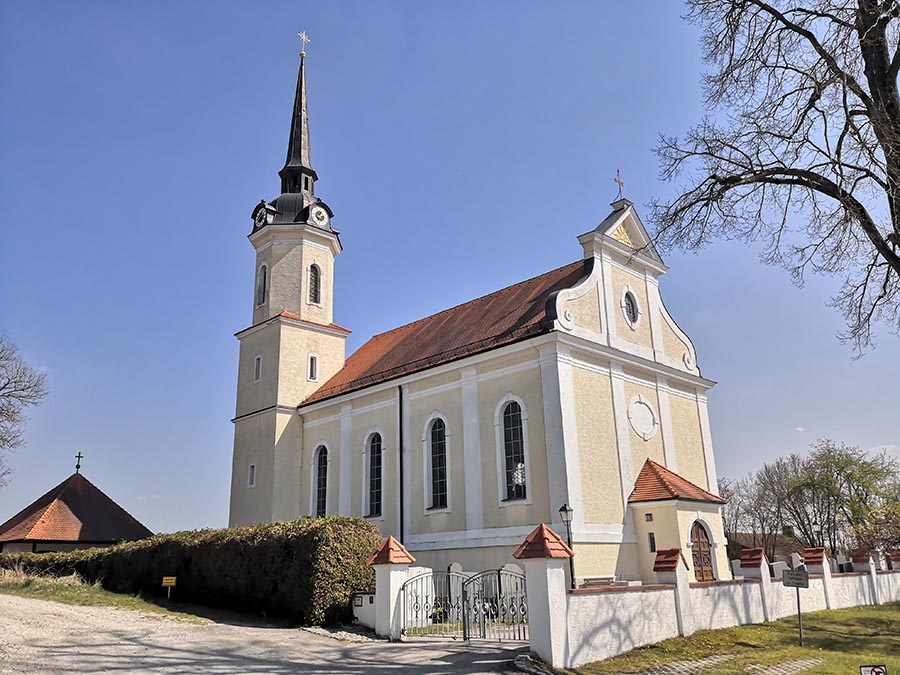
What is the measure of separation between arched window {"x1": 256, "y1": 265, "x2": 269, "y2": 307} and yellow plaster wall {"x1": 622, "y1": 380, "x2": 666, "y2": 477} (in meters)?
17.1

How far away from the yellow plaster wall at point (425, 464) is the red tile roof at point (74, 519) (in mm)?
14559

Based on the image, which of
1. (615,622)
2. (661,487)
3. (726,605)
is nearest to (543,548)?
(615,622)

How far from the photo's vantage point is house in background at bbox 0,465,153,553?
29.4 m

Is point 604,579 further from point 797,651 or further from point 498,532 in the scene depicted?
point 797,651

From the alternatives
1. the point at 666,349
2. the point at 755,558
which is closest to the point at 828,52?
the point at 755,558

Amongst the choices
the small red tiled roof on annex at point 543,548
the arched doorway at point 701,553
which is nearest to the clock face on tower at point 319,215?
the arched doorway at point 701,553

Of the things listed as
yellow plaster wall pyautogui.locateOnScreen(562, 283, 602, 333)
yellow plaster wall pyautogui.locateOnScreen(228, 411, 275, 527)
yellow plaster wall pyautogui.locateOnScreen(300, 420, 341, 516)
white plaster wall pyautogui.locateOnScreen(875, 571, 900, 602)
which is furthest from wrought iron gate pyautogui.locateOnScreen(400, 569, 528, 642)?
white plaster wall pyautogui.locateOnScreen(875, 571, 900, 602)

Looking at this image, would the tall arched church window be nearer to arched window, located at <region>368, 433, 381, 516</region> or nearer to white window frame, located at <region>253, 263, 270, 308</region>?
arched window, located at <region>368, 433, 381, 516</region>

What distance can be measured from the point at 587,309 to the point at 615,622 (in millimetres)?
10889

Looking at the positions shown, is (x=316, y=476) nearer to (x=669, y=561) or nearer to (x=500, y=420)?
(x=500, y=420)

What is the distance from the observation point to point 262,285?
32469 mm

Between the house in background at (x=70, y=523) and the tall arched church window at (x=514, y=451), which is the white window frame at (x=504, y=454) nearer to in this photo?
the tall arched church window at (x=514, y=451)

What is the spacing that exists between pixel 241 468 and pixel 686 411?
706 inches

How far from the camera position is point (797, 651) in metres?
14.0
